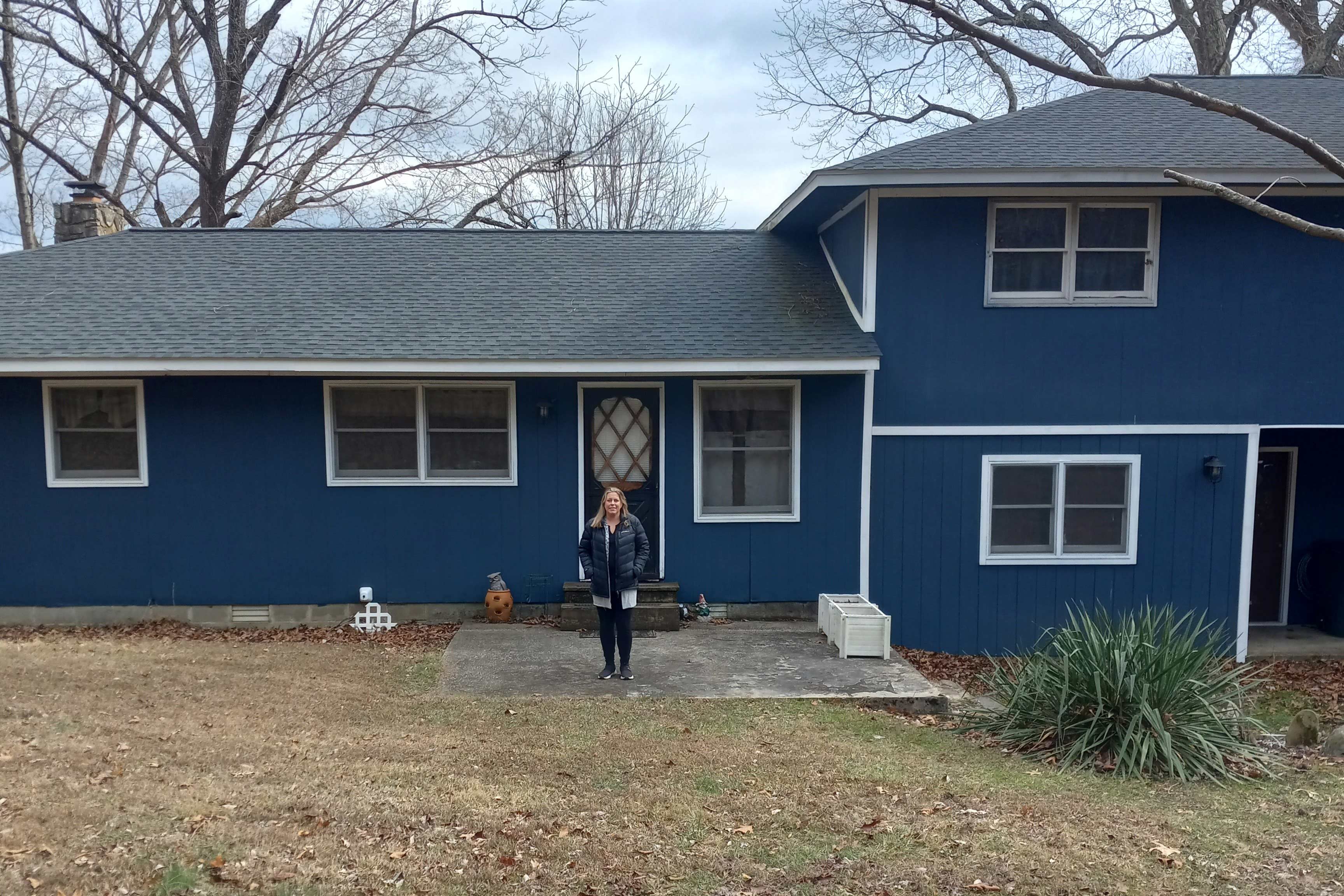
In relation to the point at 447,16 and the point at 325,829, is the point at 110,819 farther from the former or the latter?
the point at 447,16

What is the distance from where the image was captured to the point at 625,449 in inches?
388

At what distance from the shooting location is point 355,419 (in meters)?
9.69

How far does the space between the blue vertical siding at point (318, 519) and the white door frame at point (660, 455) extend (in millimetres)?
55

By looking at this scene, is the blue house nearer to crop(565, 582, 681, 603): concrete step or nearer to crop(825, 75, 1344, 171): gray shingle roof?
crop(825, 75, 1344, 171): gray shingle roof

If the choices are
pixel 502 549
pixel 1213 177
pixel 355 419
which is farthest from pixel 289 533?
pixel 1213 177

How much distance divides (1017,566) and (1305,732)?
3.29 meters

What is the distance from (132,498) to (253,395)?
1.61 m

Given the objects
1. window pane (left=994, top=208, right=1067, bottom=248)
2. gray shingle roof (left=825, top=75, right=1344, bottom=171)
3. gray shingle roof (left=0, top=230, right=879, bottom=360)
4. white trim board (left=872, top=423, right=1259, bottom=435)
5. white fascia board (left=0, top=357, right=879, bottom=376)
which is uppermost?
gray shingle roof (left=825, top=75, right=1344, bottom=171)

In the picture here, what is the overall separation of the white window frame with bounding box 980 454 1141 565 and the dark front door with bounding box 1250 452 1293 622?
2.77m

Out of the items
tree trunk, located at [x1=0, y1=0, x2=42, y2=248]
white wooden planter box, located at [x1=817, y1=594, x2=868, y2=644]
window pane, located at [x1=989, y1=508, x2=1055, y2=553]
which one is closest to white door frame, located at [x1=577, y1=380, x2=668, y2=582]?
white wooden planter box, located at [x1=817, y1=594, x2=868, y2=644]

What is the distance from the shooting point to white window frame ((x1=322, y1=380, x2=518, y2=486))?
9.56 metres

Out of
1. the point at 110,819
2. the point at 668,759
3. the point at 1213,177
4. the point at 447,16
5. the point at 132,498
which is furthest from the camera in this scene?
the point at 447,16

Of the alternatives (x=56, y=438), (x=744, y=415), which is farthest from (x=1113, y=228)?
(x=56, y=438)

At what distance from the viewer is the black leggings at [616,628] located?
759 cm
